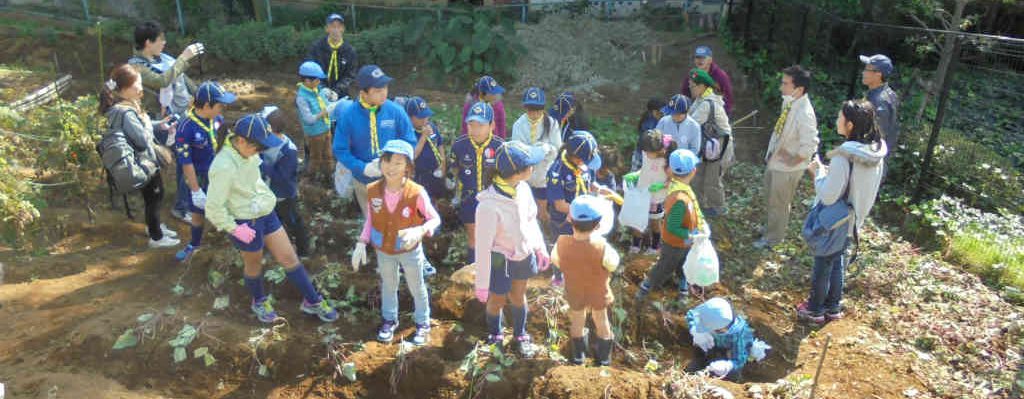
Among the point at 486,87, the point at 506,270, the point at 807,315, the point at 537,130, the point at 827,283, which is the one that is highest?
the point at 486,87

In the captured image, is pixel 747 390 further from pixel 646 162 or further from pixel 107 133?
pixel 107 133

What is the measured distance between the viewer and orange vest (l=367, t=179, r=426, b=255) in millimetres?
4395

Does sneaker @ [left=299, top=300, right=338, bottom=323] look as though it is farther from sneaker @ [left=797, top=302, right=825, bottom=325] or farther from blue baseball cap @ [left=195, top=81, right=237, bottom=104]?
sneaker @ [left=797, top=302, right=825, bottom=325]

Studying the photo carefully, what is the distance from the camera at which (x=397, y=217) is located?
441cm

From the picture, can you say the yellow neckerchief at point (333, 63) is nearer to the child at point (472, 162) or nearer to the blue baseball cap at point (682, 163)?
the child at point (472, 162)

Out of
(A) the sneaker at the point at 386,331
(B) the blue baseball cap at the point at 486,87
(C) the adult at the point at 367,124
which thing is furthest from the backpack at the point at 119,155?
(B) the blue baseball cap at the point at 486,87

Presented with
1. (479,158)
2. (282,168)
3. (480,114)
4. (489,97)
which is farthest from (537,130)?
(282,168)

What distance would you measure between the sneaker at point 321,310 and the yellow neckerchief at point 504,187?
1.88m

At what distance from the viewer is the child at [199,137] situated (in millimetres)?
5383

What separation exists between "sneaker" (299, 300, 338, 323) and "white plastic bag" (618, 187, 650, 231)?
249 cm

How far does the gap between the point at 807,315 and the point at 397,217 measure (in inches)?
140

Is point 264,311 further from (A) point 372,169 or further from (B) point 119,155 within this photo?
(B) point 119,155

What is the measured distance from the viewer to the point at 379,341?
489cm

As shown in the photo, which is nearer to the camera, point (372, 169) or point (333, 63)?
point (372, 169)
